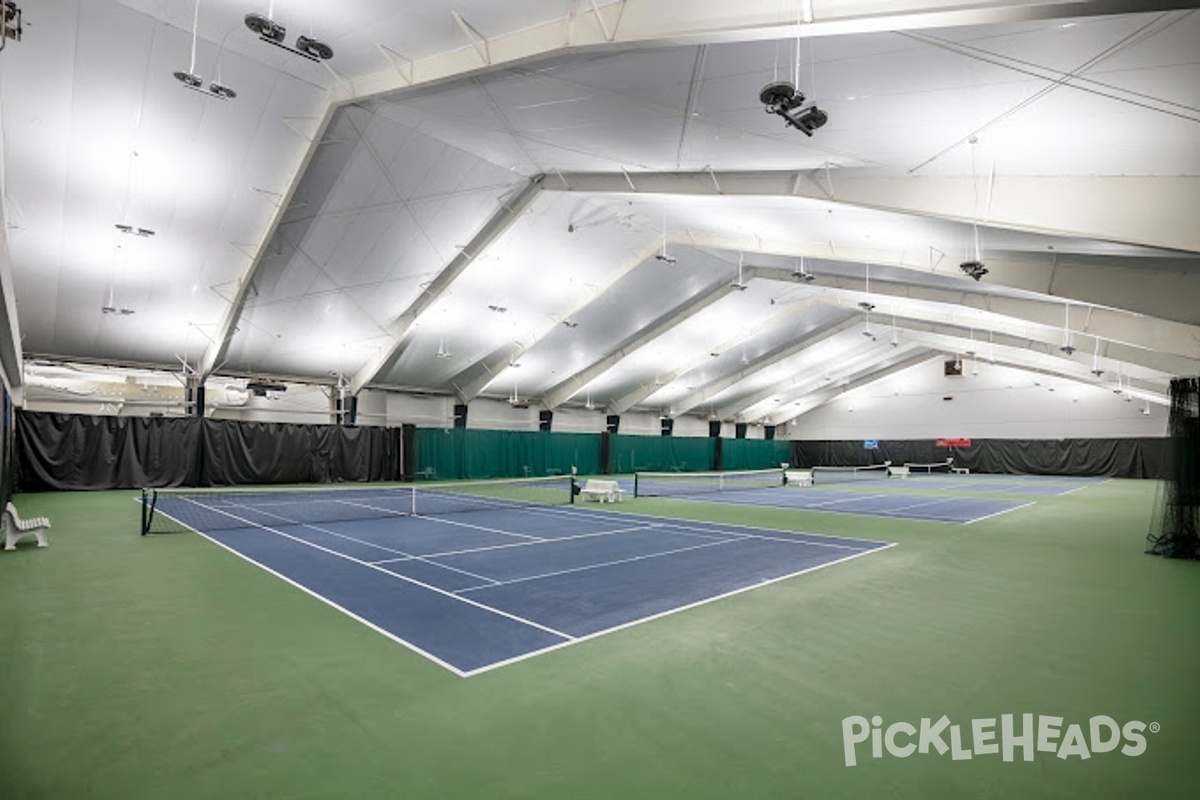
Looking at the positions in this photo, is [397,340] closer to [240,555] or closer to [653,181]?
[653,181]

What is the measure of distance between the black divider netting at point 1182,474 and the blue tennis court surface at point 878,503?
4.25 m

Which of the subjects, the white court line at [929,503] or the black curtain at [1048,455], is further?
the black curtain at [1048,455]

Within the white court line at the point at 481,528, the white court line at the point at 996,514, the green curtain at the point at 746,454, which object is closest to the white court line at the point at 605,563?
the white court line at the point at 481,528

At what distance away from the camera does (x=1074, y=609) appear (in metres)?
7.14

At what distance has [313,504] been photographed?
17984 millimetres

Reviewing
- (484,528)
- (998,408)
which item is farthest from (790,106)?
(998,408)

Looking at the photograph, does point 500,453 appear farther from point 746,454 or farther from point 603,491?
point 746,454

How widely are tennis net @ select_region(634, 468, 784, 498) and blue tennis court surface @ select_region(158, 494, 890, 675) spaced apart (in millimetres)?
8753

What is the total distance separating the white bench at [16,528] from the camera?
10.0 metres

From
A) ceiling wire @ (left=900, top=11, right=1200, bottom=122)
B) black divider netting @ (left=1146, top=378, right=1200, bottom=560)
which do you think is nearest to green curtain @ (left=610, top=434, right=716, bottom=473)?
black divider netting @ (left=1146, top=378, right=1200, bottom=560)

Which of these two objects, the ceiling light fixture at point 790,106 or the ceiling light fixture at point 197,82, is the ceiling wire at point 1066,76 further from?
the ceiling light fixture at point 197,82

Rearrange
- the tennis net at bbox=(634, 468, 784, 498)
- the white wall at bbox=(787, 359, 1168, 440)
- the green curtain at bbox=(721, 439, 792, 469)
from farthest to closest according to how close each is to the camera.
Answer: the green curtain at bbox=(721, 439, 792, 469) → the white wall at bbox=(787, 359, 1168, 440) → the tennis net at bbox=(634, 468, 784, 498)

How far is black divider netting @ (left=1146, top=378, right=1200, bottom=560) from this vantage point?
36.3 ft

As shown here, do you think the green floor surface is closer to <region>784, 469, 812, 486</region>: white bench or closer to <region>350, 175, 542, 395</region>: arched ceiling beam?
<region>350, 175, 542, 395</region>: arched ceiling beam
